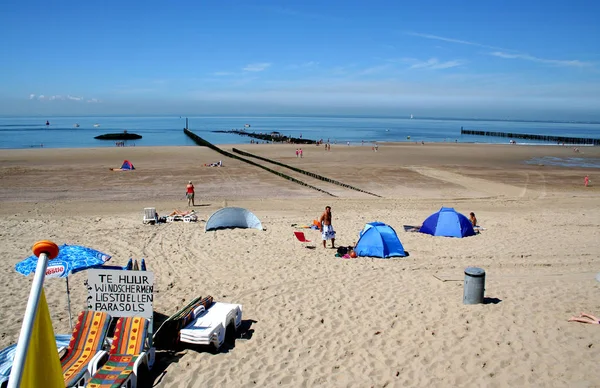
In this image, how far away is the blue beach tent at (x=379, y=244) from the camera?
1183cm

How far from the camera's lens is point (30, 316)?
263 centimetres

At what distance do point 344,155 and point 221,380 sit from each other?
41833 millimetres

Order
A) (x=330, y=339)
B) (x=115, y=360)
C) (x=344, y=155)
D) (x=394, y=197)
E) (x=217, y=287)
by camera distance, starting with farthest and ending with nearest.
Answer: (x=344, y=155) < (x=394, y=197) < (x=217, y=287) < (x=330, y=339) < (x=115, y=360)

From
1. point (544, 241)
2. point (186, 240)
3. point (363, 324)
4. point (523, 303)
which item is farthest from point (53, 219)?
point (544, 241)

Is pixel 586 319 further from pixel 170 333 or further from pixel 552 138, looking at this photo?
pixel 552 138

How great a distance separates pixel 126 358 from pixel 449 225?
1078 centimetres

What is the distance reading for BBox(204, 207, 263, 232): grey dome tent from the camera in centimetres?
1416

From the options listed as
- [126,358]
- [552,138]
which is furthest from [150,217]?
[552,138]

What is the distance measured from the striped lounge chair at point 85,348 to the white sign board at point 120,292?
0.51ft

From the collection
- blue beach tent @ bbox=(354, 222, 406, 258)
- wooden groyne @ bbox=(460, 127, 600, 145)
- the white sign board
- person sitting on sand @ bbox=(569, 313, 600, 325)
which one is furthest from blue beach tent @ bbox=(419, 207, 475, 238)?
wooden groyne @ bbox=(460, 127, 600, 145)

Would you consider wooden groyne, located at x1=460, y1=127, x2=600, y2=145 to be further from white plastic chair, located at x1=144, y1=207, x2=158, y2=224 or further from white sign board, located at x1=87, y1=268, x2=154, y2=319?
→ white sign board, located at x1=87, y1=268, x2=154, y2=319

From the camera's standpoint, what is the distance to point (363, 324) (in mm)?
7770

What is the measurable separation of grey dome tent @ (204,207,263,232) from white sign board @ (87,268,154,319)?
732 cm

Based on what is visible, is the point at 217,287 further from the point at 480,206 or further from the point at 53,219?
the point at 480,206
